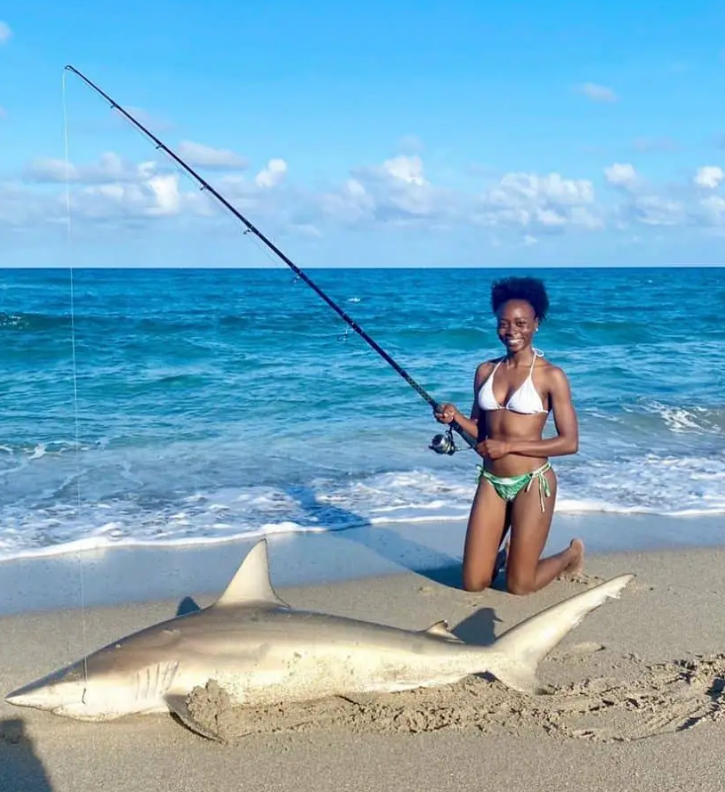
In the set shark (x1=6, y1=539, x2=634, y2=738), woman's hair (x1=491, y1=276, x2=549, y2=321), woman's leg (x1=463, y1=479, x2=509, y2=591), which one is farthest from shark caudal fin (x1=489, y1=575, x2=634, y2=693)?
woman's hair (x1=491, y1=276, x2=549, y2=321)

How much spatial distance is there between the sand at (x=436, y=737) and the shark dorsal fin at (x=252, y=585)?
1.31 feet

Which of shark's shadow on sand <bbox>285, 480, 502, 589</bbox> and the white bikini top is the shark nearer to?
the white bikini top

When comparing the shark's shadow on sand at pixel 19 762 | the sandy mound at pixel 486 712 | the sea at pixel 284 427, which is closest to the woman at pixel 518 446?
the sea at pixel 284 427

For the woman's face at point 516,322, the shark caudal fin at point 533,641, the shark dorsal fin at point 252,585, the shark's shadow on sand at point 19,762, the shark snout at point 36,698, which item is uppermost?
the woman's face at point 516,322

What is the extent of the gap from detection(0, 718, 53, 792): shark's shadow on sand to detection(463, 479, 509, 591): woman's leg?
250cm

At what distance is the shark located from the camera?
3373 millimetres

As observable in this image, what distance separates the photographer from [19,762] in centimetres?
323

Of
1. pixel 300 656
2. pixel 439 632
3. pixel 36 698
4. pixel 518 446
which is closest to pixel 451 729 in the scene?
pixel 439 632

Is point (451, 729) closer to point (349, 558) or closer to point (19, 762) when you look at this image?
point (19, 762)

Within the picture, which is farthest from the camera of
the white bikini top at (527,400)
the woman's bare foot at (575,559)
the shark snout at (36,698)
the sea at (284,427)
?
the sea at (284,427)

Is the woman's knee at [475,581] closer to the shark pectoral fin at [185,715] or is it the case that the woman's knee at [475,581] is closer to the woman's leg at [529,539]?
the woman's leg at [529,539]

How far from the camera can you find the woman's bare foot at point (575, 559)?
5250mm

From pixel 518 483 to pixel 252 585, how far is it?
1.87 meters

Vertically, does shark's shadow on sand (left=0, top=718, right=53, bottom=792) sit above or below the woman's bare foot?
below
